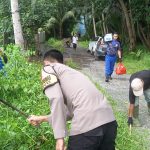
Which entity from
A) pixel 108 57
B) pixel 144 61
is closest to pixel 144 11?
Result: pixel 144 61

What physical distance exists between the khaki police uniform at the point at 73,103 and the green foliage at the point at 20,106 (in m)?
1.50

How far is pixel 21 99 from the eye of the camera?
8172mm

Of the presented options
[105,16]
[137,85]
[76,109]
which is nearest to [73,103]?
[76,109]

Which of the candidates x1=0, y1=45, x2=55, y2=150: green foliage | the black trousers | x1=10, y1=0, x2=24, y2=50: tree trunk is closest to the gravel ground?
x1=0, y1=45, x2=55, y2=150: green foliage

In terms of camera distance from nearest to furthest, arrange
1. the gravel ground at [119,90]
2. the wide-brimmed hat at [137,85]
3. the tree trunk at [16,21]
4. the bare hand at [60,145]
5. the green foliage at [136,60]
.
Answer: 1. the bare hand at [60,145]
2. the wide-brimmed hat at [137,85]
3. the gravel ground at [119,90]
4. the tree trunk at [16,21]
5. the green foliage at [136,60]

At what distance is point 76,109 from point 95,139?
1.12 feet

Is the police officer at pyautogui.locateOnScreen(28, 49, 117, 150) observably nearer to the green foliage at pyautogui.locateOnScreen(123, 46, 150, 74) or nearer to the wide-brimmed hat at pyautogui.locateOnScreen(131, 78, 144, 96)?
the wide-brimmed hat at pyautogui.locateOnScreen(131, 78, 144, 96)

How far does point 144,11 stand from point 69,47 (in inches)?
432

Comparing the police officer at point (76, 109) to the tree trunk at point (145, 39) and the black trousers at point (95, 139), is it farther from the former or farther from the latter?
the tree trunk at point (145, 39)

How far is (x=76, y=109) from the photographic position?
4031 mm

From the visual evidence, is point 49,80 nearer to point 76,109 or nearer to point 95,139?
point 76,109

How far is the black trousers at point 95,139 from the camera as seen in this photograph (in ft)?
13.1

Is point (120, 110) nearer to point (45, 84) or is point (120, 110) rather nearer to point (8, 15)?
point (45, 84)

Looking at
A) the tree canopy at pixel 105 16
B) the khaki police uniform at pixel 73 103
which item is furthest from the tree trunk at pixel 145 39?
the khaki police uniform at pixel 73 103
